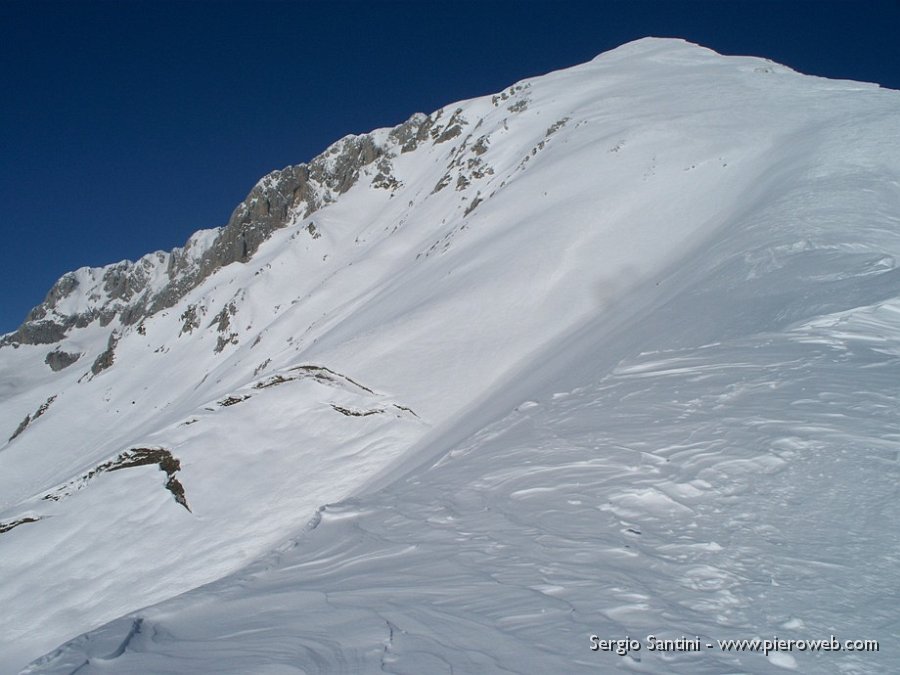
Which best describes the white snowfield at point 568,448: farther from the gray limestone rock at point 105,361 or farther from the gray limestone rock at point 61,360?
the gray limestone rock at point 61,360

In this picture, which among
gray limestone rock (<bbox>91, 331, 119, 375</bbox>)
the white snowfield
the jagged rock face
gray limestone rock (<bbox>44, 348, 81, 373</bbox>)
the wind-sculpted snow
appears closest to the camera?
the wind-sculpted snow

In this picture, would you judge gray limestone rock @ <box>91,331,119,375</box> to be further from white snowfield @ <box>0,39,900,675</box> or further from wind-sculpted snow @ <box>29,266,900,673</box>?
wind-sculpted snow @ <box>29,266,900,673</box>

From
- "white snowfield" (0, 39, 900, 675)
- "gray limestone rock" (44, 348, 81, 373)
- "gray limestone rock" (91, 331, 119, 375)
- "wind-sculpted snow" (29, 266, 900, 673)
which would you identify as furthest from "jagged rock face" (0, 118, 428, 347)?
"wind-sculpted snow" (29, 266, 900, 673)

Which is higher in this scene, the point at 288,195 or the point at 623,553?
the point at 288,195

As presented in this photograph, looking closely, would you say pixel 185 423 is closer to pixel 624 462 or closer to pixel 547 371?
pixel 547 371

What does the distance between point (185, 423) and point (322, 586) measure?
57.2ft

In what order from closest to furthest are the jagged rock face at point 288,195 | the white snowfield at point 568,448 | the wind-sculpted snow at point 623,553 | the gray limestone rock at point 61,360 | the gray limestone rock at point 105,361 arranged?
the wind-sculpted snow at point 623,553, the white snowfield at point 568,448, the gray limestone rock at point 105,361, the jagged rock face at point 288,195, the gray limestone rock at point 61,360

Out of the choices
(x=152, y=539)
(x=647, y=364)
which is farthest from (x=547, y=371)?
(x=152, y=539)

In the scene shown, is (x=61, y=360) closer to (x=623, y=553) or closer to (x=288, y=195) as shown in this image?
(x=288, y=195)

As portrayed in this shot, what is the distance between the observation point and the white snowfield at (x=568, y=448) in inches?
128

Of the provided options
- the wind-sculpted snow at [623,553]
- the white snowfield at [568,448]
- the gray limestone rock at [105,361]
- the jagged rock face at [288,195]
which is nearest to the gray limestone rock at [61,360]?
the jagged rock face at [288,195]

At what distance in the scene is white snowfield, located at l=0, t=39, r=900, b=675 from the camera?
3.25m

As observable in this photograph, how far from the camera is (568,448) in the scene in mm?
6234

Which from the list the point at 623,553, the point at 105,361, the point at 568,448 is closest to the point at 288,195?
the point at 105,361
